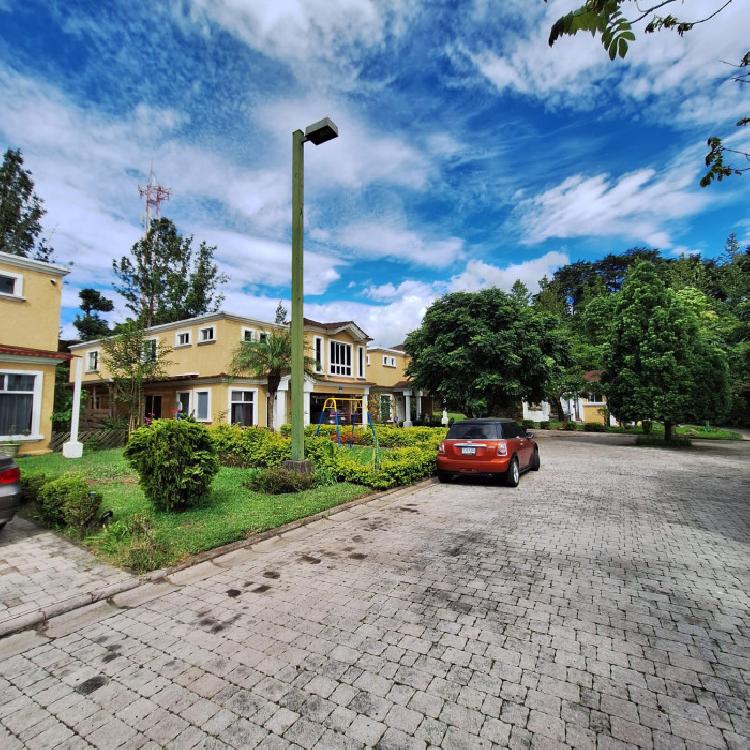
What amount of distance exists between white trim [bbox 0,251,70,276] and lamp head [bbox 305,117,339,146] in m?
10.3

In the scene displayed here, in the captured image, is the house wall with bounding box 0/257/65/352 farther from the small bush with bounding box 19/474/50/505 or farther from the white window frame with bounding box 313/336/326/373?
the white window frame with bounding box 313/336/326/373

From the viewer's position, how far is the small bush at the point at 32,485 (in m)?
6.82

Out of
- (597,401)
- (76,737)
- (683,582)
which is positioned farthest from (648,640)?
(597,401)

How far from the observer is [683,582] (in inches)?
169

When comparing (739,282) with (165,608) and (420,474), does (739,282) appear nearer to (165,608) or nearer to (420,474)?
(420,474)

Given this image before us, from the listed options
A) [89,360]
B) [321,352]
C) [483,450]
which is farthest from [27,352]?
[89,360]

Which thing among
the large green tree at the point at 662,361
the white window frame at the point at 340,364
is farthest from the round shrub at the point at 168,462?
the white window frame at the point at 340,364

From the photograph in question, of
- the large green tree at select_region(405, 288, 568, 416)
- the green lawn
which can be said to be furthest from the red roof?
the large green tree at select_region(405, 288, 568, 416)

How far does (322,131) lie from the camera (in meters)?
8.80

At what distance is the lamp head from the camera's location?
871 centimetres

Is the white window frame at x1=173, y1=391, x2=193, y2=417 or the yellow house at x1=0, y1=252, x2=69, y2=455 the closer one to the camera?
the yellow house at x1=0, y1=252, x2=69, y2=455

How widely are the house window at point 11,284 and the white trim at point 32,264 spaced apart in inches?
14.8

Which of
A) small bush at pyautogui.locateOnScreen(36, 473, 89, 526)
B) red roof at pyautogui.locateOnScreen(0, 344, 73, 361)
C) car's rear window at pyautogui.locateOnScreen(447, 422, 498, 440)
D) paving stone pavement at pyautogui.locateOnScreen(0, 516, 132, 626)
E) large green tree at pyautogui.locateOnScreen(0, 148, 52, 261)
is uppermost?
large green tree at pyautogui.locateOnScreen(0, 148, 52, 261)

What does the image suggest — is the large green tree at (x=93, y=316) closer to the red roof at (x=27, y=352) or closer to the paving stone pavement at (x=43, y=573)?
the red roof at (x=27, y=352)
